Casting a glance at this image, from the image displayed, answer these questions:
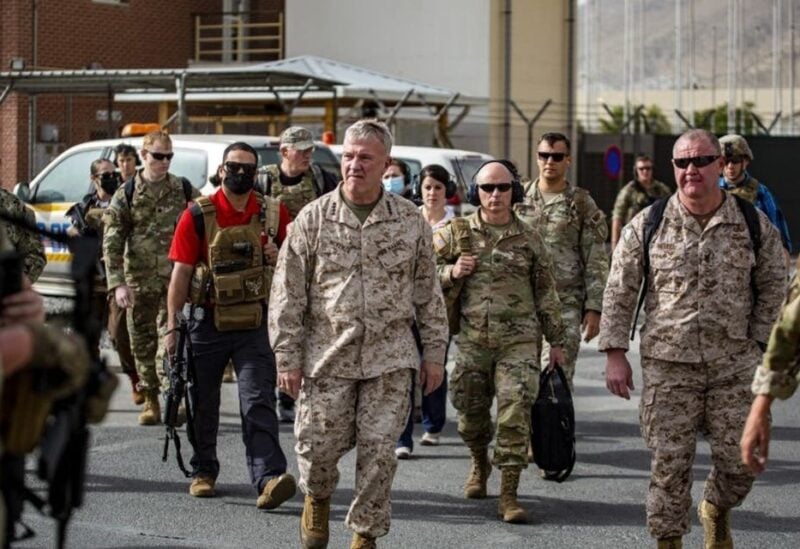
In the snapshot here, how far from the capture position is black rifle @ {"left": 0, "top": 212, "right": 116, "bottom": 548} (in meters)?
4.34

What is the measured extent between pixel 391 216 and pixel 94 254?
2666 mm

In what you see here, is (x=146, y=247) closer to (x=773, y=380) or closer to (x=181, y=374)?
(x=181, y=374)

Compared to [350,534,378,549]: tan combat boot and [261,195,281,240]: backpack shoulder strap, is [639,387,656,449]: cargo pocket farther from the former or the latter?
[261,195,281,240]: backpack shoulder strap

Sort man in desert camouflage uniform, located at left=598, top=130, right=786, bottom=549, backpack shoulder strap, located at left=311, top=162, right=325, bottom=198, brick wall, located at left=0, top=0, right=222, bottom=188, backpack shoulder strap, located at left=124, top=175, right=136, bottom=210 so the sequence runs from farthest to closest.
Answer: brick wall, located at left=0, top=0, right=222, bottom=188, backpack shoulder strap, located at left=311, top=162, right=325, bottom=198, backpack shoulder strap, located at left=124, top=175, right=136, bottom=210, man in desert camouflage uniform, located at left=598, top=130, right=786, bottom=549

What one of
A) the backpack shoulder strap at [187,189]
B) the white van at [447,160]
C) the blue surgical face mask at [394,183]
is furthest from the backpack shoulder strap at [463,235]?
the white van at [447,160]

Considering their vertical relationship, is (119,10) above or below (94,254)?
above

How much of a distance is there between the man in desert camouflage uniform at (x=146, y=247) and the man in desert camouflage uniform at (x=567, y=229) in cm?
249

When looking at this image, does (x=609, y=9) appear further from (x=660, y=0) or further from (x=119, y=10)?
(x=119, y=10)

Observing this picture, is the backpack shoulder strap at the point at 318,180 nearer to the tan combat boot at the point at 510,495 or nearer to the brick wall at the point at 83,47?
the tan combat boot at the point at 510,495

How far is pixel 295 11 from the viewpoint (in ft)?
140

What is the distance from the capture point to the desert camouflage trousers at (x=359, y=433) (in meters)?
7.03

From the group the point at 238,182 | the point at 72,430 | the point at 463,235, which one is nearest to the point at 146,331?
the point at 238,182

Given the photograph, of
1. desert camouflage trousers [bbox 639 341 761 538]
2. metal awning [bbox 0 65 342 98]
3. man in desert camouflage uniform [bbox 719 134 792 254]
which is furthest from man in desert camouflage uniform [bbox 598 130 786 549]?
metal awning [bbox 0 65 342 98]

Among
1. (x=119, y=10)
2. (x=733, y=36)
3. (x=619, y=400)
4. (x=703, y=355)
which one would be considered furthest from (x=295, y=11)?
(x=703, y=355)
